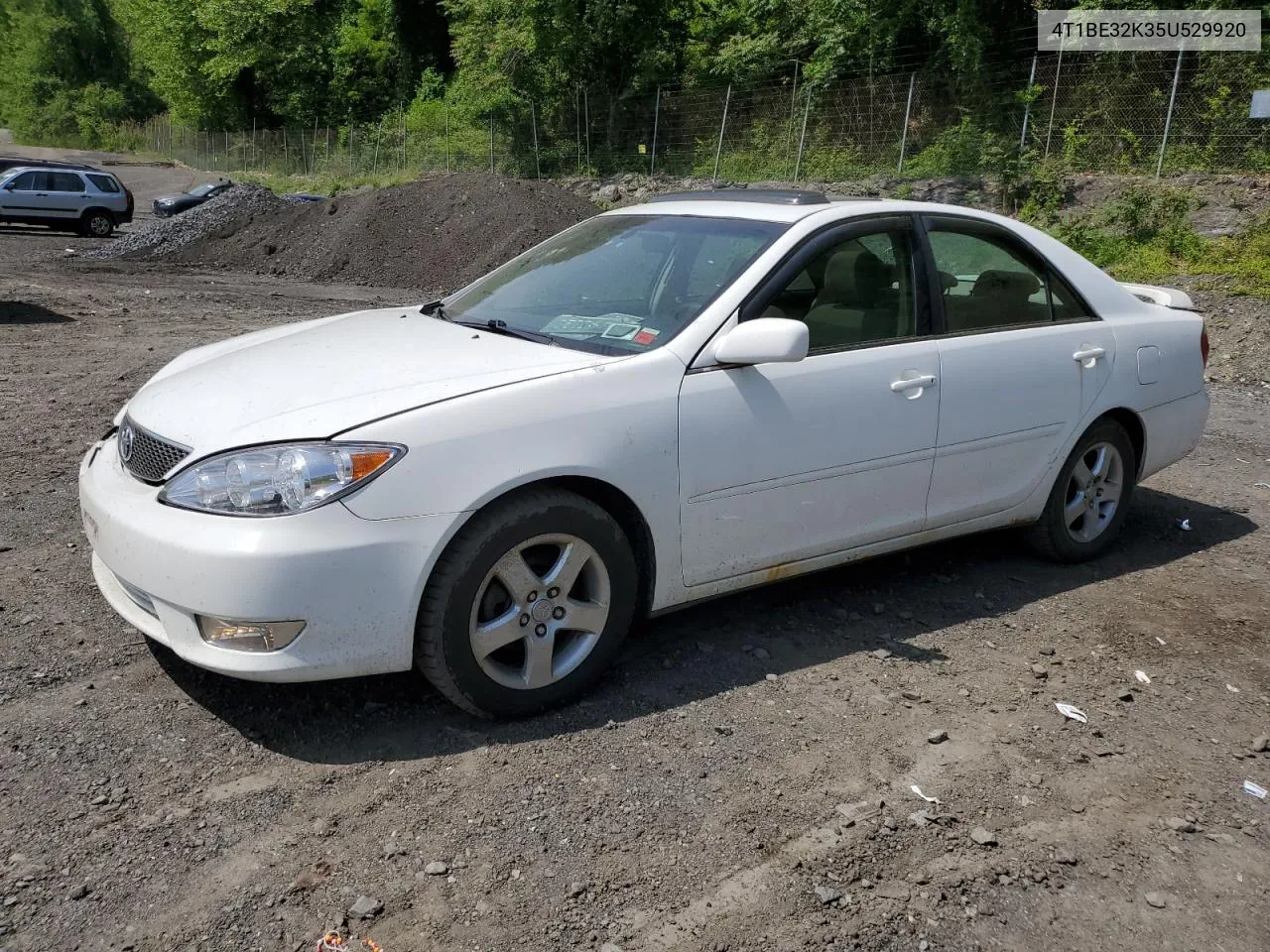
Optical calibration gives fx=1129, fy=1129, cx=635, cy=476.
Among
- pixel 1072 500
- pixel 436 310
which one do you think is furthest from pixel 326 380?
pixel 1072 500

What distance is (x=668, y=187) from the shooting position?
90.0 feet

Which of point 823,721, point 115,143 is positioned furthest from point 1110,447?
point 115,143

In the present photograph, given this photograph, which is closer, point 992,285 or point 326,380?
point 326,380

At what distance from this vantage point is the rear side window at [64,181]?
93.2ft

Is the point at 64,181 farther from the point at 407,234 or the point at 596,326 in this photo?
the point at 596,326

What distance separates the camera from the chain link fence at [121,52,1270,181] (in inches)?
730

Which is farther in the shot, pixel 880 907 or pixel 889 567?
pixel 889 567

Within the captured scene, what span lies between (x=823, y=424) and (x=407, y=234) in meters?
19.9

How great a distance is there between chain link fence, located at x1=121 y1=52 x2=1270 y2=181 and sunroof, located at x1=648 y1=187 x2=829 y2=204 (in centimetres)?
1579

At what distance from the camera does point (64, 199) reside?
2856 cm

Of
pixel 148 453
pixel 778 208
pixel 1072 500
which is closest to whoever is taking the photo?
pixel 148 453

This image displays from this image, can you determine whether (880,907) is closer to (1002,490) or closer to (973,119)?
(1002,490)

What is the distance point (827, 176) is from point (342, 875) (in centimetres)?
2332

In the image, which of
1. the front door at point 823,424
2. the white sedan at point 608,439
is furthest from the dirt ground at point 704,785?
the front door at point 823,424
